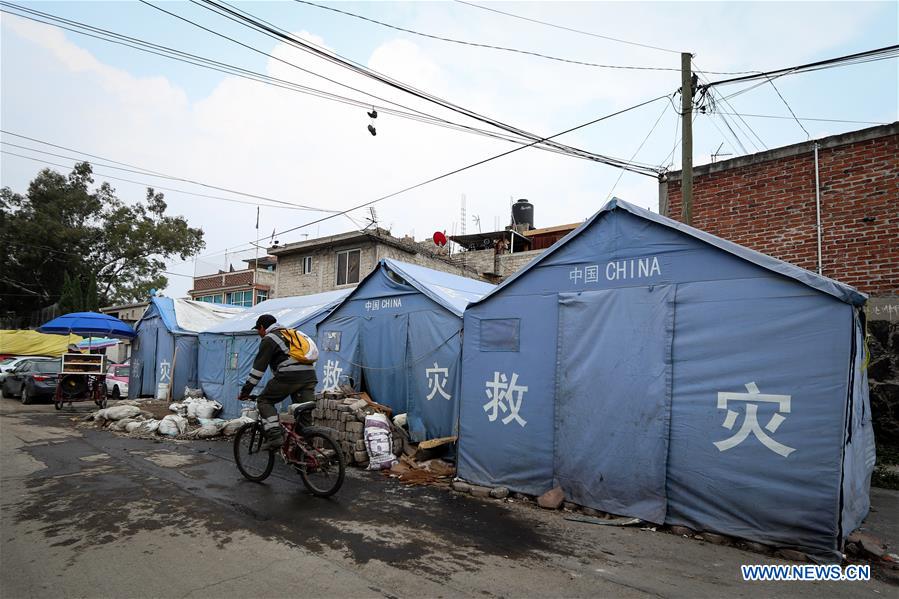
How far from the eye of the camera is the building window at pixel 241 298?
32.6 metres

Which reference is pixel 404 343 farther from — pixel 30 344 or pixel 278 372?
pixel 30 344

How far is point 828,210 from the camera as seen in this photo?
29.2ft

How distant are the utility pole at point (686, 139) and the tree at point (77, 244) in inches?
1430

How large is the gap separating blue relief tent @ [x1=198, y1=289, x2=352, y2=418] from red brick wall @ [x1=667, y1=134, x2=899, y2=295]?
29.2 ft

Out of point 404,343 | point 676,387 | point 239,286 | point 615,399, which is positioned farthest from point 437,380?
point 239,286

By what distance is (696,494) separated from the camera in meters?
5.05

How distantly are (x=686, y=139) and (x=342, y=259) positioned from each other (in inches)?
707

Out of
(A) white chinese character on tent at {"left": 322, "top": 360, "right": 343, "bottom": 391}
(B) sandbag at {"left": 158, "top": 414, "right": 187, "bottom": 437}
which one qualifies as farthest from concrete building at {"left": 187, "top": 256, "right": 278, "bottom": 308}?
(A) white chinese character on tent at {"left": 322, "top": 360, "right": 343, "bottom": 391}

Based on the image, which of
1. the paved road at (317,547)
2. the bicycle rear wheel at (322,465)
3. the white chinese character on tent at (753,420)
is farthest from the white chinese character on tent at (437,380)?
the white chinese character on tent at (753,420)

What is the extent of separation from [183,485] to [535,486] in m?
4.44

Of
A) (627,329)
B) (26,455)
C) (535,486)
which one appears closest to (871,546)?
(627,329)

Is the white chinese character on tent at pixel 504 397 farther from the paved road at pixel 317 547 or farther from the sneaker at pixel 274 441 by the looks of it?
the sneaker at pixel 274 441

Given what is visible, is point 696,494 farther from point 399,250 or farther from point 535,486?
point 399,250

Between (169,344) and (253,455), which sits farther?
(169,344)
